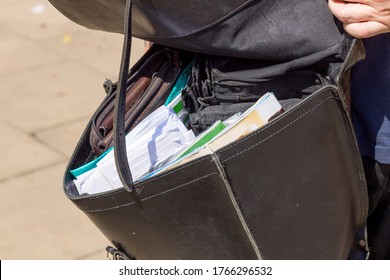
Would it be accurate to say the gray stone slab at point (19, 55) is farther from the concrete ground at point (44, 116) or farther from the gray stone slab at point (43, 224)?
the gray stone slab at point (43, 224)

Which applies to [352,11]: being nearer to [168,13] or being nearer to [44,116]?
[168,13]

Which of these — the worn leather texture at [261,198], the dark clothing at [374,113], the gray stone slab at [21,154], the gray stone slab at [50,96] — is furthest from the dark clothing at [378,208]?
the gray stone slab at [50,96]

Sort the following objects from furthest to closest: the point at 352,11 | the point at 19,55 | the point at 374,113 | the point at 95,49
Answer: the point at 95,49 < the point at 19,55 < the point at 374,113 < the point at 352,11

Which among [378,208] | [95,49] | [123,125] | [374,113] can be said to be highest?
[123,125]

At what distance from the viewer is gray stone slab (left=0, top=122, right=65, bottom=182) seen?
490 cm

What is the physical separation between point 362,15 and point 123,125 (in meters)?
0.59

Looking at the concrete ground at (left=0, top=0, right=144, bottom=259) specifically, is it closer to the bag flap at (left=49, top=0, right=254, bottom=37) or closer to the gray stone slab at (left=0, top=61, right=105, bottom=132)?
the gray stone slab at (left=0, top=61, right=105, bottom=132)

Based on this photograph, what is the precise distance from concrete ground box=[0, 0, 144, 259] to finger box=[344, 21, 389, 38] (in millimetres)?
2493

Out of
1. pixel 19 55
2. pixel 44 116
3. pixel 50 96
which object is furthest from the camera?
pixel 19 55

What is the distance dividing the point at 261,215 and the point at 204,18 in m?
0.46

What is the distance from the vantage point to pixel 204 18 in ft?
6.36

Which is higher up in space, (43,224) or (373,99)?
(373,99)

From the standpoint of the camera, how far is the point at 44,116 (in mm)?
5469

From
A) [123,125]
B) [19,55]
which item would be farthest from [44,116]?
[123,125]
